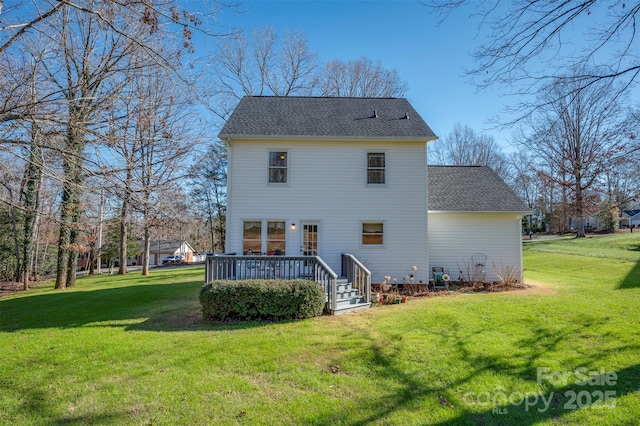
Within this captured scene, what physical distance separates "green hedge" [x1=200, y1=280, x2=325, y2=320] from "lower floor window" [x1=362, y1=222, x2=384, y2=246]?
4646 mm

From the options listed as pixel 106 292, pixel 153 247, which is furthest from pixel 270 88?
pixel 153 247

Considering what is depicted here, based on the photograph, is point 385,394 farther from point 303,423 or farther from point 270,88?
point 270,88

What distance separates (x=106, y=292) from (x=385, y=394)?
43.9ft

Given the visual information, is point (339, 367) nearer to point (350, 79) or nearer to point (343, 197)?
point (343, 197)

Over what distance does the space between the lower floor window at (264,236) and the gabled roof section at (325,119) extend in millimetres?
3289

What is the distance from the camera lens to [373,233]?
39.8 feet

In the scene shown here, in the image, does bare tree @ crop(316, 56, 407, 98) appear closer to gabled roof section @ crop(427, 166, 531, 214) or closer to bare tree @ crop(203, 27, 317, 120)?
bare tree @ crop(203, 27, 317, 120)

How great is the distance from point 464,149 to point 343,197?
29720mm

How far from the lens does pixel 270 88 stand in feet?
80.3

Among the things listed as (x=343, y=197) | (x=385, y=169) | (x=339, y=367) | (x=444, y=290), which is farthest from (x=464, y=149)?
(x=339, y=367)

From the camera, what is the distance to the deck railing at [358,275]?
9.76 metres

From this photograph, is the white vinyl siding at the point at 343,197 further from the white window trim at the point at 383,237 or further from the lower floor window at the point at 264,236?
the lower floor window at the point at 264,236

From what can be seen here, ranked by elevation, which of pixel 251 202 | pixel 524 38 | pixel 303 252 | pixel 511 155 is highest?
pixel 511 155

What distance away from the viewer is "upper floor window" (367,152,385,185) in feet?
40.0
